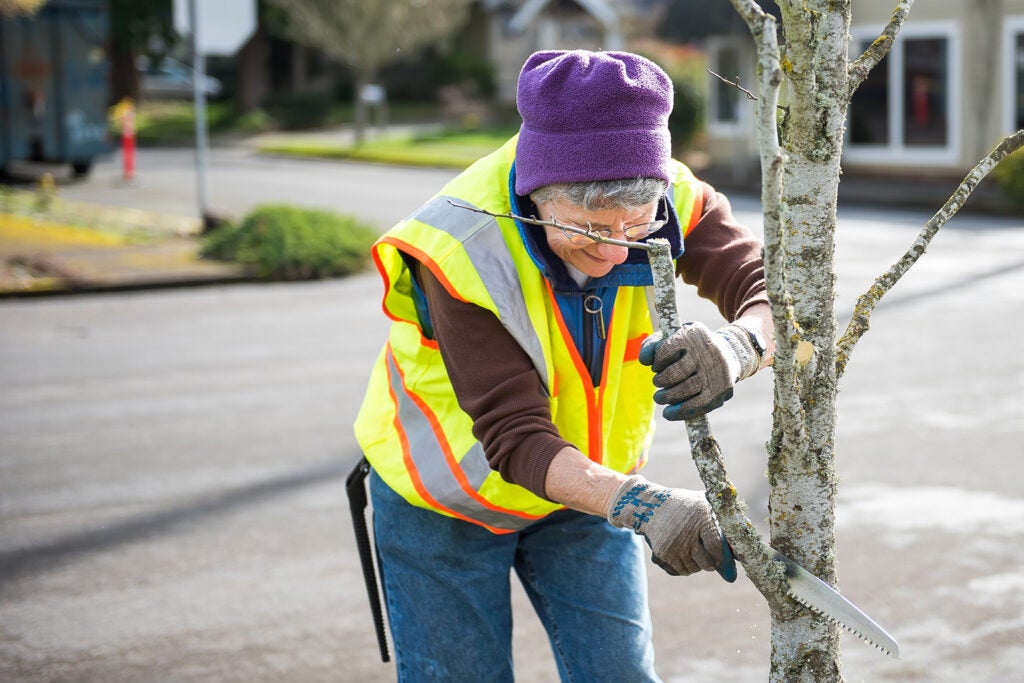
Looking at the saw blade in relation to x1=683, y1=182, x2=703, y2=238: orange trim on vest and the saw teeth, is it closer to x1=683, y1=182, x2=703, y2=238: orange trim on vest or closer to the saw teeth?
the saw teeth

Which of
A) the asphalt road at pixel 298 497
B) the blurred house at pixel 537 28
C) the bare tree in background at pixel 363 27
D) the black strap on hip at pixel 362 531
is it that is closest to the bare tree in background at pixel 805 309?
the black strap on hip at pixel 362 531

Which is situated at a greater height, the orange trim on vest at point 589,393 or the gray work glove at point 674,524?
the orange trim on vest at point 589,393

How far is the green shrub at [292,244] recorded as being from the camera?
1205 cm

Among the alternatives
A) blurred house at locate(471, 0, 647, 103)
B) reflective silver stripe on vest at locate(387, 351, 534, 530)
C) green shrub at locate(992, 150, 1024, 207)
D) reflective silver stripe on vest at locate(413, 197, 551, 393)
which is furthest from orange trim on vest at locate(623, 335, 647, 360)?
blurred house at locate(471, 0, 647, 103)

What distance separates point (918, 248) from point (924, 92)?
20352mm

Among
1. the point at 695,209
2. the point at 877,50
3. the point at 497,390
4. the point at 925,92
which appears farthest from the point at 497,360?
the point at 925,92

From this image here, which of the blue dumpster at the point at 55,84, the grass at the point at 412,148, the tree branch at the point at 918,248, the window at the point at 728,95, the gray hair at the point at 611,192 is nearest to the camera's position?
the tree branch at the point at 918,248

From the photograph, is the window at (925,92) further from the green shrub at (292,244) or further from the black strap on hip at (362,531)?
the black strap on hip at (362,531)

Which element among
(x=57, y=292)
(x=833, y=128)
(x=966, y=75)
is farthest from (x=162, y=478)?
(x=966, y=75)

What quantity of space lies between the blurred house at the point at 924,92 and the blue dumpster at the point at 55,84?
32.6 feet

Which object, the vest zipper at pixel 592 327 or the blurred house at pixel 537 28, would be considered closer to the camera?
the vest zipper at pixel 592 327

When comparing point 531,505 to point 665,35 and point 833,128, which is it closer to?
point 833,128

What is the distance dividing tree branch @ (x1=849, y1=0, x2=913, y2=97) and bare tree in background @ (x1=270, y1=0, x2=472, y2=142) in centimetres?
2741

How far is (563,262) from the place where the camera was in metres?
2.47
